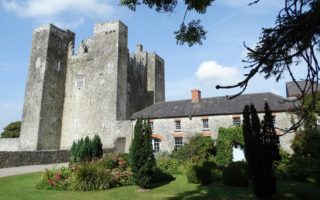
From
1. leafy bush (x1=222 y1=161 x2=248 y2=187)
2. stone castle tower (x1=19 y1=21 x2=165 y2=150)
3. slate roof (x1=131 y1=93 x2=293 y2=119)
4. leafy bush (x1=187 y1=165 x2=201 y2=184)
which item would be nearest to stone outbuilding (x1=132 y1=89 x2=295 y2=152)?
slate roof (x1=131 y1=93 x2=293 y2=119)

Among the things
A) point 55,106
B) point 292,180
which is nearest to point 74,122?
point 55,106

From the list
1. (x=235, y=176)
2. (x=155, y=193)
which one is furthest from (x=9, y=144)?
(x=235, y=176)

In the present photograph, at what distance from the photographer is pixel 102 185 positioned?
1479 cm

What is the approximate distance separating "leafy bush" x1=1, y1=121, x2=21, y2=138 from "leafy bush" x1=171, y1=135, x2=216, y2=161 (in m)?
42.7

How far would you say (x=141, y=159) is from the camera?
14.3 meters

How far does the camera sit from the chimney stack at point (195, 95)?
33.8 metres

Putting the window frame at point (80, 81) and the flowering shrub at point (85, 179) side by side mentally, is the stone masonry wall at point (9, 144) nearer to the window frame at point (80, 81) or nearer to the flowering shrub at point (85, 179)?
the window frame at point (80, 81)

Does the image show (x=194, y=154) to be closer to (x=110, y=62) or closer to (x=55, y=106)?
(x=110, y=62)

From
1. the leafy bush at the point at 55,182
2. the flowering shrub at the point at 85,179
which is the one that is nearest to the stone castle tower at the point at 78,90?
the flowering shrub at the point at 85,179

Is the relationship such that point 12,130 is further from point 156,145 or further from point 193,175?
point 193,175

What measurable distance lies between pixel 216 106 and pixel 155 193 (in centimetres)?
1954

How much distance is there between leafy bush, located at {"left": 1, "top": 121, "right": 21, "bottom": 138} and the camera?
58.0 metres

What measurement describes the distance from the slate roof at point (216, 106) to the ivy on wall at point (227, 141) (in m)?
2.50

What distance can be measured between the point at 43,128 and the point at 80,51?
12.1 meters
